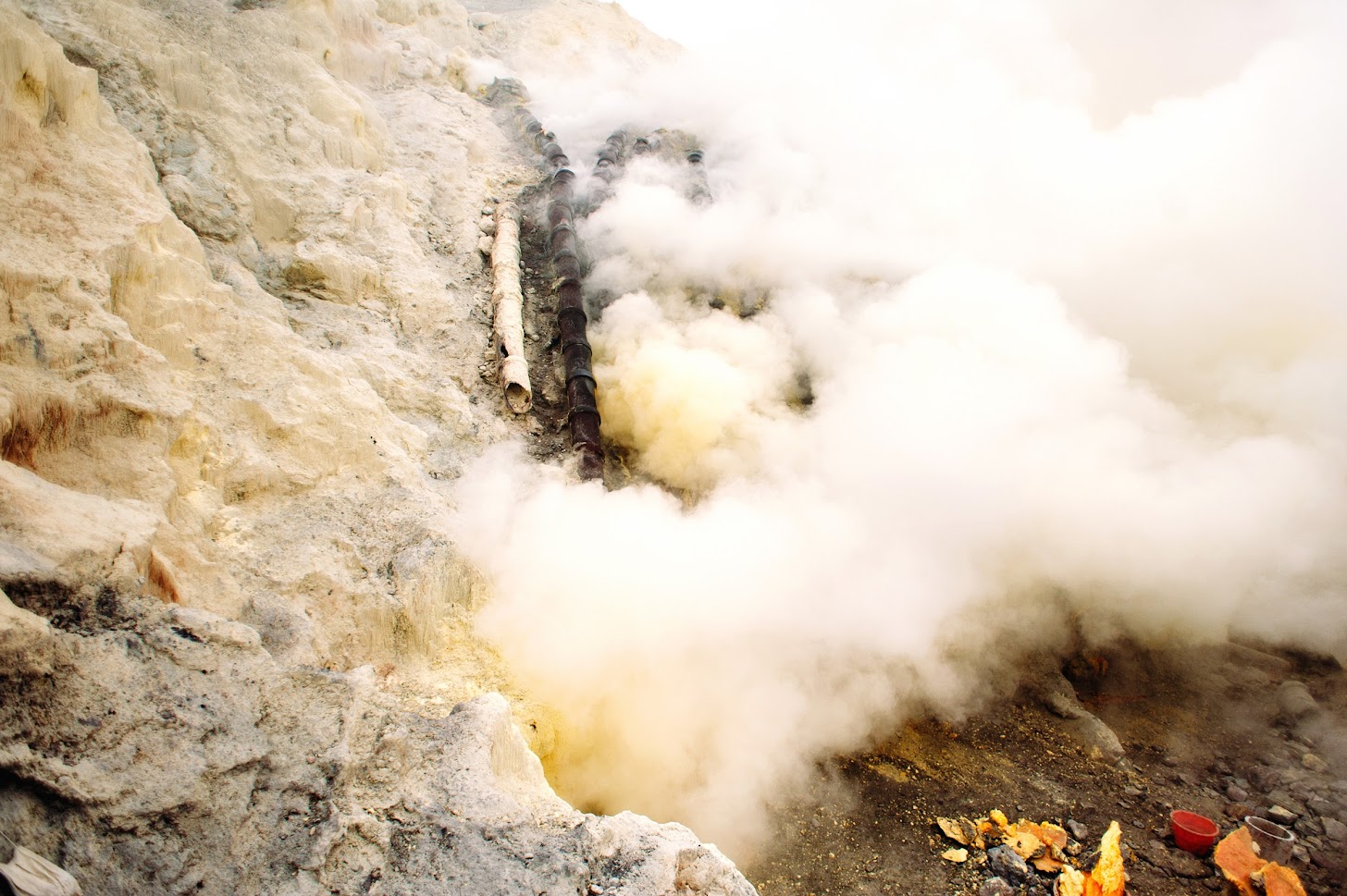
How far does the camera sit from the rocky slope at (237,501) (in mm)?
1735

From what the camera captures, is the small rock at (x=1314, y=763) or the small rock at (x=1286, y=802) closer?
the small rock at (x=1286, y=802)

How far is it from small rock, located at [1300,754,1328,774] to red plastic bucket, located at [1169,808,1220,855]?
3.51 ft

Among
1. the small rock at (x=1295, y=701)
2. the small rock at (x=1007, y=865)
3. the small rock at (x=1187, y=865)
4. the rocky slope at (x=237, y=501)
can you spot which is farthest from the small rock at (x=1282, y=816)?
the rocky slope at (x=237, y=501)

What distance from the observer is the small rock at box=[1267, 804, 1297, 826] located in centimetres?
376

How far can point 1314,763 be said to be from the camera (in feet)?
13.5

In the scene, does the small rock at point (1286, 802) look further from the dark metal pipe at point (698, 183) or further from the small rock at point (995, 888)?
the dark metal pipe at point (698, 183)

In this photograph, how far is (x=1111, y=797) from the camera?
12.8 feet

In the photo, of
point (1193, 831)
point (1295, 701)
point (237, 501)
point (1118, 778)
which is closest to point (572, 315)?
point (237, 501)

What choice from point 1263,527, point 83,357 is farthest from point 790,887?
point 1263,527

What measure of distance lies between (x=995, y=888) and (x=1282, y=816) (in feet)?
6.77

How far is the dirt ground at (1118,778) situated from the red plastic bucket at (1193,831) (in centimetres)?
6

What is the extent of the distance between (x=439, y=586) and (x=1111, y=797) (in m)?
4.25

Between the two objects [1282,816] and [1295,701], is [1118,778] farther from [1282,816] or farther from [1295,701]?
[1295,701]

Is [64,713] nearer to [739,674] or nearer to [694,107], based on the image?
[739,674]
